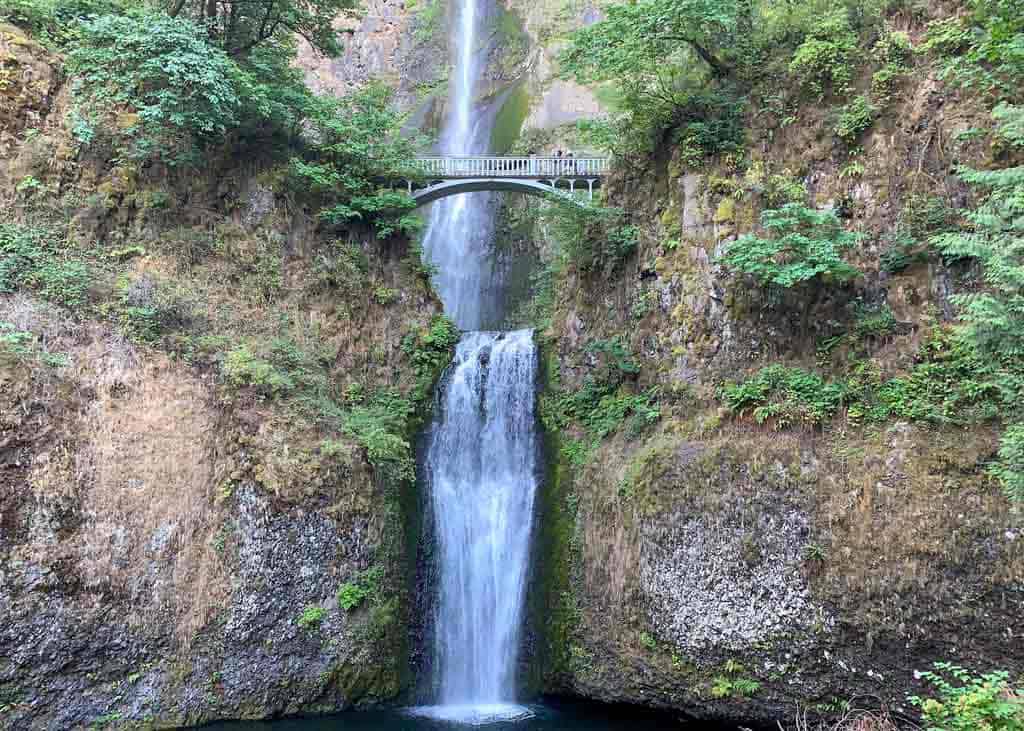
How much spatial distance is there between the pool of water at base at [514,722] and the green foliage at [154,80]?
1102 cm

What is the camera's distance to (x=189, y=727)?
10094 millimetres

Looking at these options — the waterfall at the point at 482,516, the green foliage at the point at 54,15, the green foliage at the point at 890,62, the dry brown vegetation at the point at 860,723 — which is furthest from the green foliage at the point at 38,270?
the green foliage at the point at 890,62

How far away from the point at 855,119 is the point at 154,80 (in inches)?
519

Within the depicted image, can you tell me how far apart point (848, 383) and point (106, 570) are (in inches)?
463

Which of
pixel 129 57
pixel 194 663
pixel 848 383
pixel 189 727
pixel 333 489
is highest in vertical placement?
pixel 129 57

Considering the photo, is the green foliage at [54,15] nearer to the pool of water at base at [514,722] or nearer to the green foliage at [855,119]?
the pool of water at base at [514,722]

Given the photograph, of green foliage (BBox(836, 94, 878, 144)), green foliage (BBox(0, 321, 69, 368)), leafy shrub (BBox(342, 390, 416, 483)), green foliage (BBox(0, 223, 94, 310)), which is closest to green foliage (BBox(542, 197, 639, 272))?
green foliage (BBox(836, 94, 878, 144))

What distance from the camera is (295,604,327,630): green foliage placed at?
11.0 meters

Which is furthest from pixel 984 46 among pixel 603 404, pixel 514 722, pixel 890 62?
pixel 514 722

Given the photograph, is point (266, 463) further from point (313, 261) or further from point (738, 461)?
point (738, 461)

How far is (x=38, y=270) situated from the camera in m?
11.3

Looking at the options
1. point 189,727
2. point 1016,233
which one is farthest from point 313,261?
point 1016,233

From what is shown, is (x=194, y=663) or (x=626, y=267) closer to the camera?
(x=194, y=663)

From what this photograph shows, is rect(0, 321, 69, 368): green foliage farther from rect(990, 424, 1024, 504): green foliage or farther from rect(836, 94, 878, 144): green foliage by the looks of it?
rect(836, 94, 878, 144): green foliage
